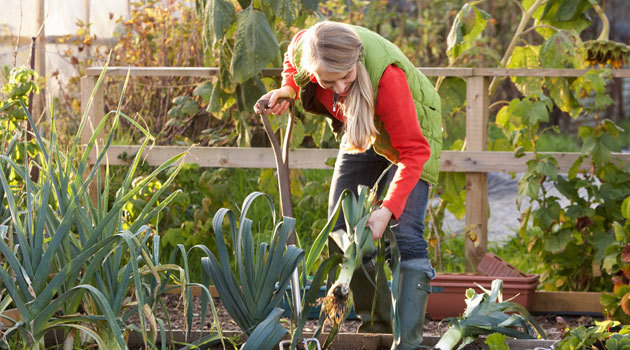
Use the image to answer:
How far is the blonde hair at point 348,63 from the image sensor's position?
192 cm

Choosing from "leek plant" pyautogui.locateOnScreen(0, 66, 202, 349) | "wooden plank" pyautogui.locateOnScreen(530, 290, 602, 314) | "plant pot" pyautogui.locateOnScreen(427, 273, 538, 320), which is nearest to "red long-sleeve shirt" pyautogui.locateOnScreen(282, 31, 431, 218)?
"leek plant" pyautogui.locateOnScreen(0, 66, 202, 349)

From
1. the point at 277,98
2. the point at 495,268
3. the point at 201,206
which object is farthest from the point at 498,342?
the point at 201,206

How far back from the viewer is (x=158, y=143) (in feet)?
14.7

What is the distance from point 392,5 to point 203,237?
545 cm

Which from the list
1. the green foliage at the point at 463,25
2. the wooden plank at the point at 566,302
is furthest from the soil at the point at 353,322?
the green foliage at the point at 463,25

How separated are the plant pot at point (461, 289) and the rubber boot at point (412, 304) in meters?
0.90

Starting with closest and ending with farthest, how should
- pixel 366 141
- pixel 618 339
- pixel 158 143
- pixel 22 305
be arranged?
pixel 22 305, pixel 618 339, pixel 366 141, pixel 158 143

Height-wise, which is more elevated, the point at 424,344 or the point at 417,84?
the point at 417,84

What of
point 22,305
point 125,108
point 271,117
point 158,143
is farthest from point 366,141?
point 125,108

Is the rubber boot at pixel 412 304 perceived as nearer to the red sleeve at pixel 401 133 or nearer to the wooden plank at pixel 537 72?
the red sleeve at pixel 401 133

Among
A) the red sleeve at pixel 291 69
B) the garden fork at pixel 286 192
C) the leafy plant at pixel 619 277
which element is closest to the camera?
the garden fork at pixel 286 192

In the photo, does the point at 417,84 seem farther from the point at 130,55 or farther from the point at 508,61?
the point at 130,55

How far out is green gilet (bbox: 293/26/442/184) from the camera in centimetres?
209

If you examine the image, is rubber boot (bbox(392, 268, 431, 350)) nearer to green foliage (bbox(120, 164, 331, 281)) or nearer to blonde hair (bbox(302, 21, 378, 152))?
blonde hair (bbox(302, 21, 378, 152))
